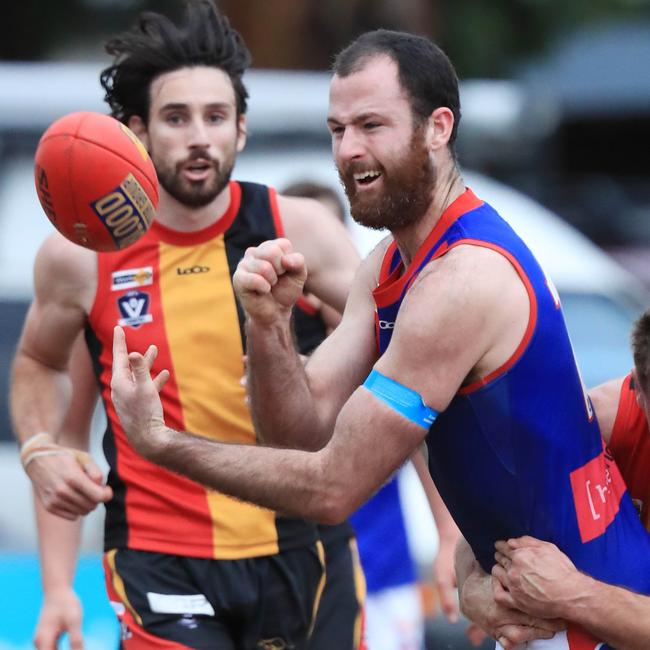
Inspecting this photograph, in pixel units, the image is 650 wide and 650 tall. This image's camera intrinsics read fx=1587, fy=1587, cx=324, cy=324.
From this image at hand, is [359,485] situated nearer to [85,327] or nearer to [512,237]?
[512,237]

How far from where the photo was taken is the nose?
13.9 feet

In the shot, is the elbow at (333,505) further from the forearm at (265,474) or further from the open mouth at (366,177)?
the open mouth at (366,177)

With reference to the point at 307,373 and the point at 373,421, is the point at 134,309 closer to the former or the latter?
the point at 307,373

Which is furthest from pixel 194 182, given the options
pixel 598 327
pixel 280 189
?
pixel 598 327

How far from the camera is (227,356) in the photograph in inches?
213

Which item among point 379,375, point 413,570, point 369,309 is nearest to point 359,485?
point 379,375

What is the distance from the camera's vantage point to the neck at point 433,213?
4.32 metres

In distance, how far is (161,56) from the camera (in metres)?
5.77

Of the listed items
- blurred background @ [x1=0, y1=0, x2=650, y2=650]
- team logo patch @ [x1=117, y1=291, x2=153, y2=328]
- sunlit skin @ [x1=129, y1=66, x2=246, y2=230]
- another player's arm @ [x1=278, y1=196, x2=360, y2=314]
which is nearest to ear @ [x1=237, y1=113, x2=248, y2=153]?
sunlit skin @ [x1=129, y1=66, x2=246, y2=230]

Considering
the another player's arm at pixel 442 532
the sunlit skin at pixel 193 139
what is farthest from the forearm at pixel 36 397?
the another player's arm at pixel 442 532

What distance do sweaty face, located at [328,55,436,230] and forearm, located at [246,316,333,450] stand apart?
0.42 m

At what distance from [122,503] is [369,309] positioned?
4.38 ft

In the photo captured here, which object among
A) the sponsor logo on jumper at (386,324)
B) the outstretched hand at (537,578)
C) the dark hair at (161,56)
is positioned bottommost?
the outstretched hand at (537,578)

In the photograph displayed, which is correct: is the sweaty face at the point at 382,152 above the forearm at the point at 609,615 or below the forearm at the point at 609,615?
above
